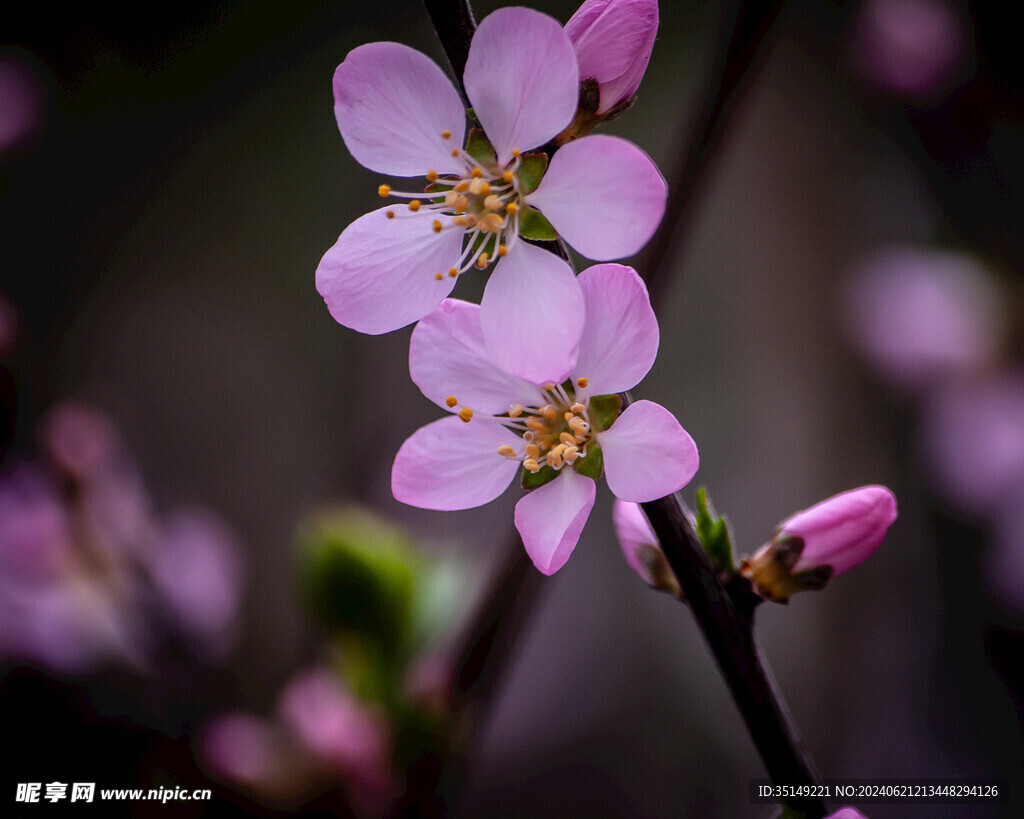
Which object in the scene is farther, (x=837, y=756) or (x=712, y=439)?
(x=712, y=439)

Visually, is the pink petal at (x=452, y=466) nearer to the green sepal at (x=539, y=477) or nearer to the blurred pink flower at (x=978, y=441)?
the green sepal at (x=539, y=477)

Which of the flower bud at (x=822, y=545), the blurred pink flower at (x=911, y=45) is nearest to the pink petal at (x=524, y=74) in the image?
the flower bud at (x=822, y=545)

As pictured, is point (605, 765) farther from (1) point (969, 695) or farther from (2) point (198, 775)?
(2) point (198, 775)

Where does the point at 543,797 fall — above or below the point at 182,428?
below

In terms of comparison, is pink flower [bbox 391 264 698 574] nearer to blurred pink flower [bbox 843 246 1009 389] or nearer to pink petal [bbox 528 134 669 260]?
pink petal [bbox 528 134 669 260]

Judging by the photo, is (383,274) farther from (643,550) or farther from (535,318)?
(643,550)

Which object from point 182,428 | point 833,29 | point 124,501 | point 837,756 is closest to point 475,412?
point 124,501
